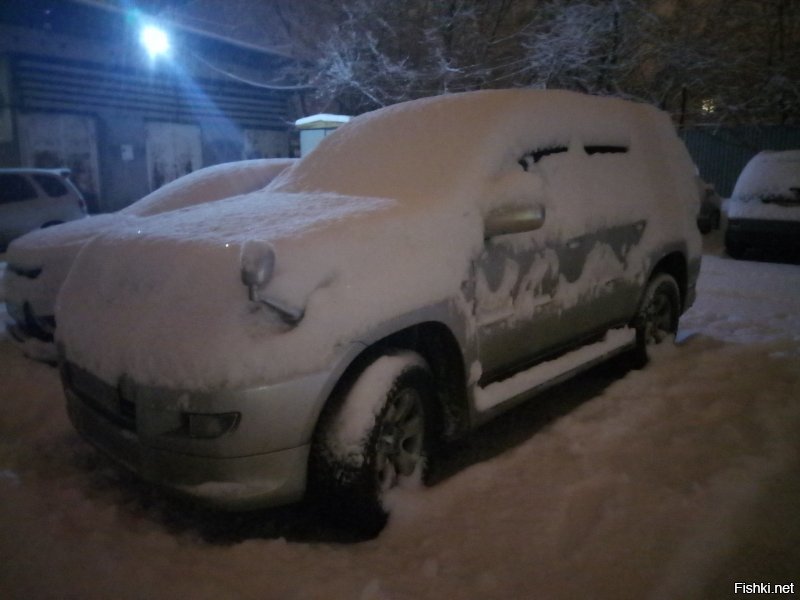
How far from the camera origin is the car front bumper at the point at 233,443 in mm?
2324

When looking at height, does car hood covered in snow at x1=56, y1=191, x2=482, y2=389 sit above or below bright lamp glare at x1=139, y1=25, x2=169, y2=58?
below

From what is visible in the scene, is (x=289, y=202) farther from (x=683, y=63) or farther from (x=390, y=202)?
(x=683, y=63)

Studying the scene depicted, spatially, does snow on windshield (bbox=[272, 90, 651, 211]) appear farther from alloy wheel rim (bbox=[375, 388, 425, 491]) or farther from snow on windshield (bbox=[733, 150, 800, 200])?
snow on windshield (bbox=[733, 150, 800, 200])

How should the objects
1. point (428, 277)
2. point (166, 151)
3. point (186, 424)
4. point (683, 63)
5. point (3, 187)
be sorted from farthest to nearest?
point (166, 151)
point (683, 63)
point (3, 187)
point (428, 277)
point (186, 424)

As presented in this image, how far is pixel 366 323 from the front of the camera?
2527 mm

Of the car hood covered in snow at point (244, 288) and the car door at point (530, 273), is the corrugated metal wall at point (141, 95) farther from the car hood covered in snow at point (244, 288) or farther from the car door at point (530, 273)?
the car door at point (530, 273)

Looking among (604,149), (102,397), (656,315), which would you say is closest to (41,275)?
(102,397)

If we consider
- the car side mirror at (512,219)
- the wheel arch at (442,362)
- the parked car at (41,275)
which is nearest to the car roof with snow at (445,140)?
the car side mirror at (512,219)

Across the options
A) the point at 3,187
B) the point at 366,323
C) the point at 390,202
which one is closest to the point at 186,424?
the point at 366,323

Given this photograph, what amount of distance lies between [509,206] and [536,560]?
1.56m

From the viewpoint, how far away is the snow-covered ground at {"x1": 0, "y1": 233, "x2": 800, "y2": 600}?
7.77ft

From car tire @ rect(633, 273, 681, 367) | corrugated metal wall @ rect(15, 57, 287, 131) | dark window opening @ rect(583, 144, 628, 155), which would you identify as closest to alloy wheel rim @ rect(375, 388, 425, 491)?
dark window opening @ rect(583, 144, 628, 155)

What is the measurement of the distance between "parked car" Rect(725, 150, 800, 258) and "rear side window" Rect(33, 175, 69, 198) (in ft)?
35.5

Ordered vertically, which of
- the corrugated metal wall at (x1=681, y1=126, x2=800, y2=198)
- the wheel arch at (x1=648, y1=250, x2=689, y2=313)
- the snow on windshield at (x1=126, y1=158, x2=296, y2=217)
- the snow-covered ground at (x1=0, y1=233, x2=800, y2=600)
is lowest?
the snow-covered ground at (x1=0, y1=233, x2=800, y2=600)
